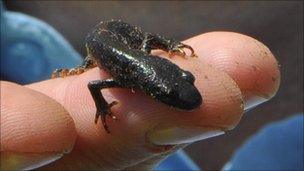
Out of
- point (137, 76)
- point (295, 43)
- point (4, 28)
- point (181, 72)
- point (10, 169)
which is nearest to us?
point (10, 169)

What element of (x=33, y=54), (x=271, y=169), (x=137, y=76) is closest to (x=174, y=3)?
(x=33, y=54)

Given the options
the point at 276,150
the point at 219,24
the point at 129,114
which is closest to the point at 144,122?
the point at 129,114

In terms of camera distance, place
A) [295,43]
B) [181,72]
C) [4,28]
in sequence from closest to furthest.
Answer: [181,72], [4,28], [295,43]

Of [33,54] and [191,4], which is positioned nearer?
[33,54]

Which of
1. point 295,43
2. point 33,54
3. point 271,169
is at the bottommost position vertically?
point 271,169

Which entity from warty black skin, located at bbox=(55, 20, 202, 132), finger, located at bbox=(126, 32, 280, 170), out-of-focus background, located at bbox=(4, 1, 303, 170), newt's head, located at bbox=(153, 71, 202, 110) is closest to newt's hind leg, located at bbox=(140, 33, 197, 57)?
warty black skin, located at bbox=(55, 20, 202, 132)

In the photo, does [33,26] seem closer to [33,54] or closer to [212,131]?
[33,54]

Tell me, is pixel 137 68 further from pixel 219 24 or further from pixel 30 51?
pixel 219 24
